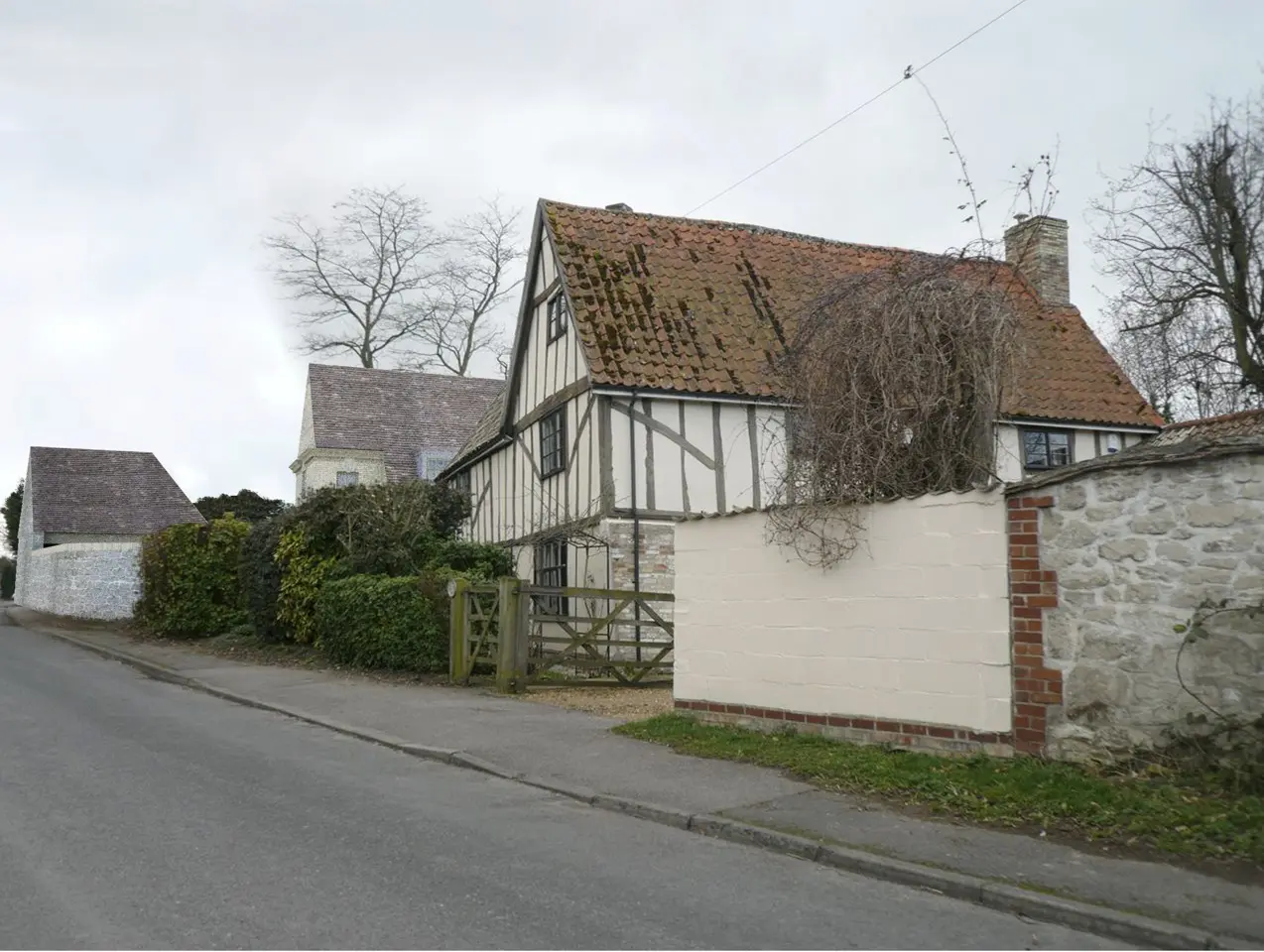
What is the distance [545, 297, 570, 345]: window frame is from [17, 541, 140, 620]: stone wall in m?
14.5

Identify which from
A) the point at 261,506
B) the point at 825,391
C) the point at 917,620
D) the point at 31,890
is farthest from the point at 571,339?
the point at 261,506

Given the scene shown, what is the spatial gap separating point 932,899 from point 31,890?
4.62m

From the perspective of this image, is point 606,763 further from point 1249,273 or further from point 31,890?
point 1249,273

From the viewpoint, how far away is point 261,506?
49750mm

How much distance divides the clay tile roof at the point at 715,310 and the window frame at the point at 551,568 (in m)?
3.66

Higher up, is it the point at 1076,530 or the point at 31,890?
the point at 1076,530

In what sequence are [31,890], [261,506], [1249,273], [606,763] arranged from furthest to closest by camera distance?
[261,506]
[1249,273]
[606,763]
[31,890]

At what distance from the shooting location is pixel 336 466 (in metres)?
40.6

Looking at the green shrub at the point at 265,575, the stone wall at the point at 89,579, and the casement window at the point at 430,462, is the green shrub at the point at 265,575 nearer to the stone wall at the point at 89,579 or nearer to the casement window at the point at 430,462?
the stone wall at the point at 89,579

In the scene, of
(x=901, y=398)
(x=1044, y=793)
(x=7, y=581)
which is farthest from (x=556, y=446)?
(x=7, y=581)

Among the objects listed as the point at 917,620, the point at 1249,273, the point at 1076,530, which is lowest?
the point at 917,620

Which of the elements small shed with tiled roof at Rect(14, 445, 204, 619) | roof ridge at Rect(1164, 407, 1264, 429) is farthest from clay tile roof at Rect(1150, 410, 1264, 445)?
small shed with tiled roof at Rect(14, 445, 204, 619)

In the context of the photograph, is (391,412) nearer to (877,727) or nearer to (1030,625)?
(877,727)

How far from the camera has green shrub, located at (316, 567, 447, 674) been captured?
16406 millimetres
